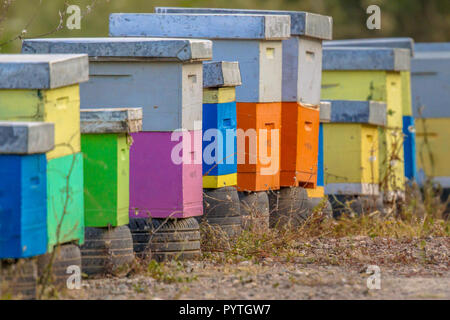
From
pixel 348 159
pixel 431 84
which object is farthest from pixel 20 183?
pixel 431 84

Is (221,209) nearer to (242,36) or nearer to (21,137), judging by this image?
(242,36)

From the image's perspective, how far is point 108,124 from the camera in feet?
18.2

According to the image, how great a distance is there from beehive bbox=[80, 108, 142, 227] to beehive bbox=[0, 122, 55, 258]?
2.53 ft

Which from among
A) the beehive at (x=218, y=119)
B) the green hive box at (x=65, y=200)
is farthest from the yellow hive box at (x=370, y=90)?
the green hive box at (x=65, y=200)

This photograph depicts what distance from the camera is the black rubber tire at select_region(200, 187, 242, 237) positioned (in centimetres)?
692

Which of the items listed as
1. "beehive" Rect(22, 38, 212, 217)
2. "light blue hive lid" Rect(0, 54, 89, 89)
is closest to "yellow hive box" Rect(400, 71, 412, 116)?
"beehive" Rect(22, 38, 212, 217)

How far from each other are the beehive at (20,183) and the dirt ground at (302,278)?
447mm

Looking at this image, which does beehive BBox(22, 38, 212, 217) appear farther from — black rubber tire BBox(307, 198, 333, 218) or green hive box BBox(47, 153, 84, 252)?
Result: black rubber tire BBox(307, 198, 333, 218)

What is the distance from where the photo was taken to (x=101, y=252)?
18.7ft

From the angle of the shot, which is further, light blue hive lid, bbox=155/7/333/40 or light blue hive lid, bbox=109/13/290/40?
light blue hive lid, bbox=155/7/333/40

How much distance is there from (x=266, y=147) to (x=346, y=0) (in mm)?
14488

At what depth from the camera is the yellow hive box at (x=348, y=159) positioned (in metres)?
8.83

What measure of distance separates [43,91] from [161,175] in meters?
1.30

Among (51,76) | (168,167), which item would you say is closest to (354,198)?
(168,167)
